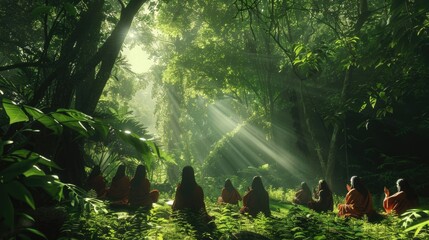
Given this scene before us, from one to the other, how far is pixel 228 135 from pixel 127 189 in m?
20.6

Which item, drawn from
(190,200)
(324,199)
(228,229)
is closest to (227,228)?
(228,229)

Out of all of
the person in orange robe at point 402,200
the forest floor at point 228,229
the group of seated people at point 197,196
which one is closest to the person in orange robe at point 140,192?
the group of seated people at point 197,196

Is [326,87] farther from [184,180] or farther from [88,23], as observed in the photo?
[88,23]

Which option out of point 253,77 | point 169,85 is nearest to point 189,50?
point 253,77

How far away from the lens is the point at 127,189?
10.1 metres

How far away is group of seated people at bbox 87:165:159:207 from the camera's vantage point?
9.44m

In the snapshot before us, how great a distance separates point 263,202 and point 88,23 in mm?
6910

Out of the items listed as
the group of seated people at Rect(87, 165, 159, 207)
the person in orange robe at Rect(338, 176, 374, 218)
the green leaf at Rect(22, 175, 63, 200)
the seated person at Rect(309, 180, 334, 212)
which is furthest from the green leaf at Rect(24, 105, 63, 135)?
the seated person at Rect(309, 180, 334, 212)

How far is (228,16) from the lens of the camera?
813 inches

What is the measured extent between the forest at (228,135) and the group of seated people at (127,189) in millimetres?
49

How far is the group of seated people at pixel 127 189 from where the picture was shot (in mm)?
9438

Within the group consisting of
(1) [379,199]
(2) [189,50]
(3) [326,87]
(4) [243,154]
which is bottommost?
(1) [379,199]

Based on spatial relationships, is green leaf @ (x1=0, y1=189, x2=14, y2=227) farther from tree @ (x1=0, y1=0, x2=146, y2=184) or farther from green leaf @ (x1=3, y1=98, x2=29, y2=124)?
tree @ (x1=0, y1=0, x2=146, y2=184)

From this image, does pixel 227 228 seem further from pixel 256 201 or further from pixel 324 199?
pixel 324 199
